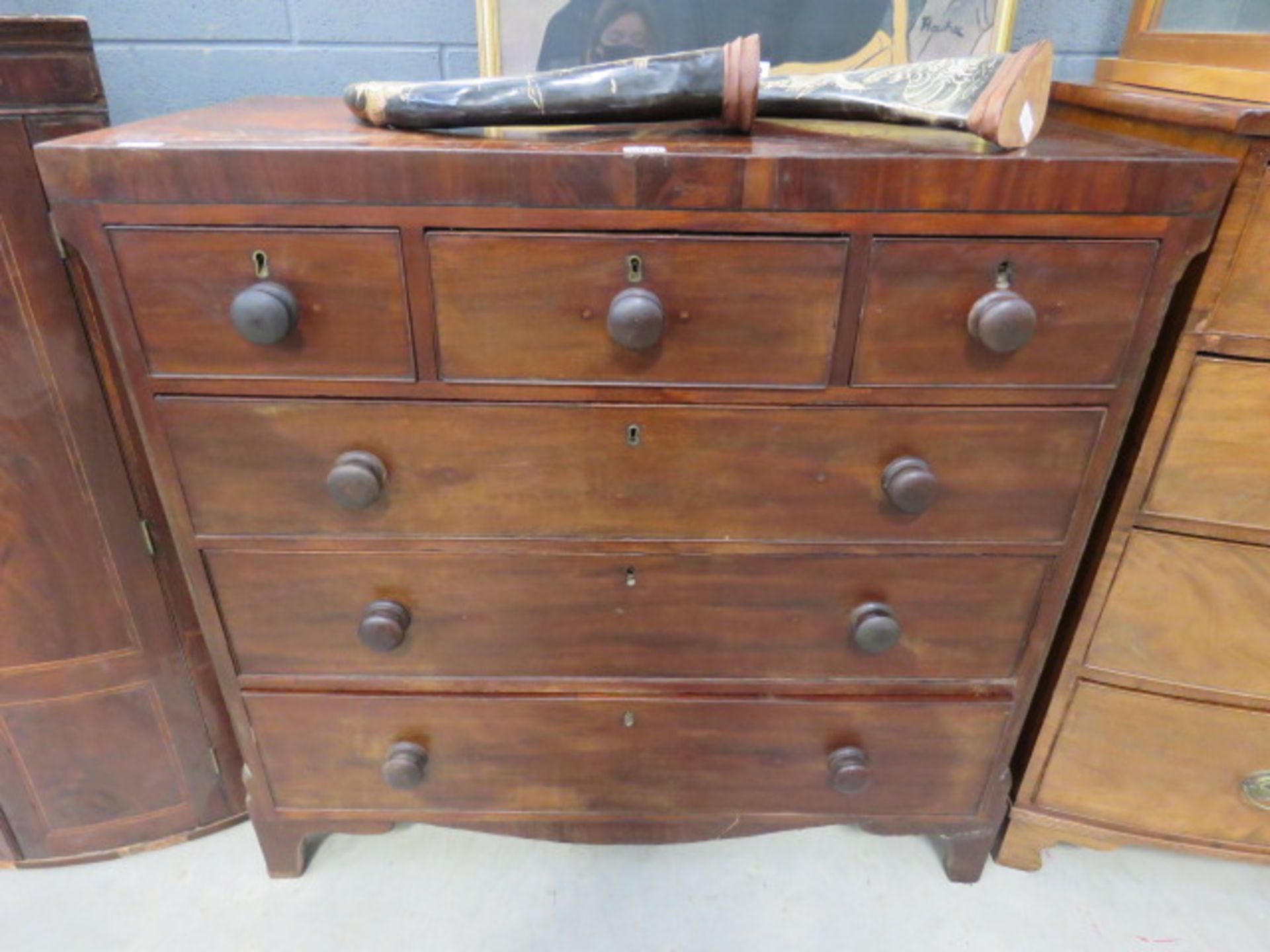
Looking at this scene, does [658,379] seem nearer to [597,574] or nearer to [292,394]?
[597,574]

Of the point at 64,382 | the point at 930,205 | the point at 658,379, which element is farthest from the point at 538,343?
the point at 64,382

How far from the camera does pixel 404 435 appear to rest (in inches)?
36.4

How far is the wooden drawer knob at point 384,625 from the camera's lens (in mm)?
1011

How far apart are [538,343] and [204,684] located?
2.65 feet

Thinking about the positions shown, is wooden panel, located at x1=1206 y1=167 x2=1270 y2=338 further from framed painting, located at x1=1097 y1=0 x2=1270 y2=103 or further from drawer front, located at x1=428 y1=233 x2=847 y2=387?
drawer front, located at x1=428 y1=233 x2=847 y2=387

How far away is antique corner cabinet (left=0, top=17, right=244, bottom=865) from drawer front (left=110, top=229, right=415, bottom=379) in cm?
22

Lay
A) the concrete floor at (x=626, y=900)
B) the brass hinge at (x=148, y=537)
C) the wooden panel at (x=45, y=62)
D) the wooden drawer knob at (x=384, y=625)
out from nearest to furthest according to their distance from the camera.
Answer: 1. the wooden panel at (x=45, y=62)
2. the wooden drawer knob at (x=384, y=625)
3. the brass hinge at (x=148, y=537)
4. the concrete floor at (x=626, y=900)

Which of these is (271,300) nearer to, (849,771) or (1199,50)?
(849,771)

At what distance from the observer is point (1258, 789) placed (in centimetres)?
119

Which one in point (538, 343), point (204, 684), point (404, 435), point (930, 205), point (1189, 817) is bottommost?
point (1189, 817)

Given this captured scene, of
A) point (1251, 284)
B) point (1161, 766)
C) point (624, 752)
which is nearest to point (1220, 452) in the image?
point (1251, 284)

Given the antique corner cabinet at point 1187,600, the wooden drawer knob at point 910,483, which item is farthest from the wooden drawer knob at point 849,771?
the wooden drawer knob at point 910,483

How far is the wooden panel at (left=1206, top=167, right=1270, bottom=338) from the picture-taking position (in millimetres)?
855
